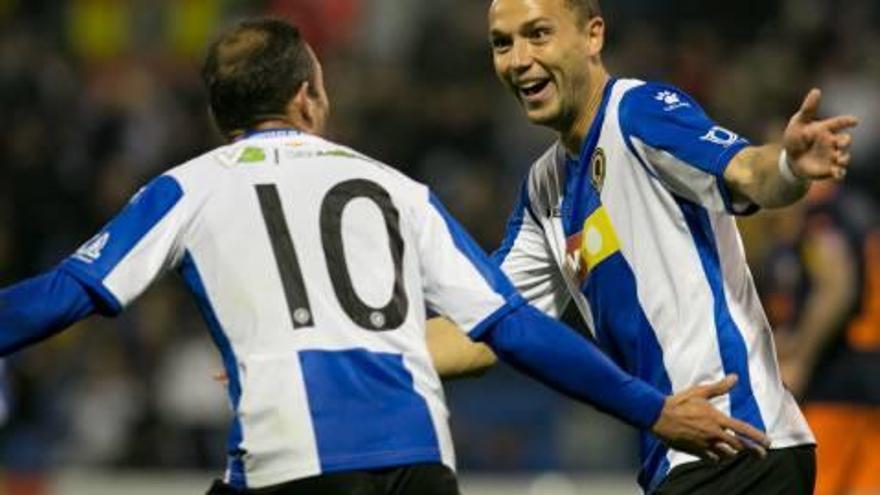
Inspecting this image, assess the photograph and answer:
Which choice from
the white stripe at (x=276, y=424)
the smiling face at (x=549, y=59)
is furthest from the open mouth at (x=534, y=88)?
the white stripe at (x=276, y=424)

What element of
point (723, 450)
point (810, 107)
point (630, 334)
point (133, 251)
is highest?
point (810, 107)

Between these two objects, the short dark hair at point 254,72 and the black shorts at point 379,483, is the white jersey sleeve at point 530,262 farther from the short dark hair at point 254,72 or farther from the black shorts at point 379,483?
the black shorts at point 379,483

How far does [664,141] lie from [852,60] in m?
7.14

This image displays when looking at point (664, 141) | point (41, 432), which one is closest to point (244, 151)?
point (664, 141)

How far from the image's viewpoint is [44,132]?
42.0ft

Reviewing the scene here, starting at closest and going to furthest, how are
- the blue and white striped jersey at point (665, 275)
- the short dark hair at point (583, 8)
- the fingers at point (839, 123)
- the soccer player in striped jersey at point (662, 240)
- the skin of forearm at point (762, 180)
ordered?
1. the fingers at point (839, 123)
2. the skin of forearm at point (762, 180)
3. the soccer player in striped jersey at point (662, 240)
4. the blue and white striped jersey at point (665, 275)
5. the short dark hair at point (583, 8)

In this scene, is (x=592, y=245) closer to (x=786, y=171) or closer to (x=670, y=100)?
(x=670, y=100)

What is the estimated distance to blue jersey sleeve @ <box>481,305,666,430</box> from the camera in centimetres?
421

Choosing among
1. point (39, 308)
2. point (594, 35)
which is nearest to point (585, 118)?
point (594, 35)

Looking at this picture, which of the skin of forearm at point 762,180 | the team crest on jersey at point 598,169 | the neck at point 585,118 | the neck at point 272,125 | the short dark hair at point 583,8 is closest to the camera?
the skin of forearm at point 762,180

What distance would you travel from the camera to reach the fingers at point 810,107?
13.6 feet

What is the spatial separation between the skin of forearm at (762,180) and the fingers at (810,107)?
100 mm

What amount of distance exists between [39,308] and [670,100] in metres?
1.48

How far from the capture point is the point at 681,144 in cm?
455
